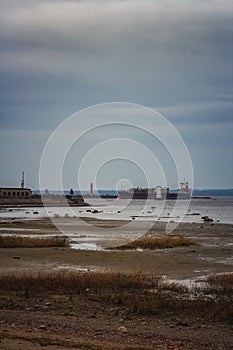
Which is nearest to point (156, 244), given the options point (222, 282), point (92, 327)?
point (222, 282)

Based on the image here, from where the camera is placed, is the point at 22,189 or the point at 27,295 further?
the point at 22,189

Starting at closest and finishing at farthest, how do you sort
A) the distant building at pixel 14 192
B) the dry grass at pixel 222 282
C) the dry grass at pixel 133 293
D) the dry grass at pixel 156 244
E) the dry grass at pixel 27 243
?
1. the dry grass at pixel 133 293
2. the dry grass at pixel 222 282
3. the dry grass at pixel 27 243
4. the dry grass at pixel 156 244
5. the distant building at pixel 14 192

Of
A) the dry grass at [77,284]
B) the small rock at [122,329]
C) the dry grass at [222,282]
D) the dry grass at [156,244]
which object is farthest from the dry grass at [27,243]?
the small rock at [122,329]

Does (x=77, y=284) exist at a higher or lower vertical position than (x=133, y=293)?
higher

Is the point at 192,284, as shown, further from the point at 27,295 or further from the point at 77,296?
the point at 27,295

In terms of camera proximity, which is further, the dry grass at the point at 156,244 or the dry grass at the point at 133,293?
the dry grass at the point at 156,244

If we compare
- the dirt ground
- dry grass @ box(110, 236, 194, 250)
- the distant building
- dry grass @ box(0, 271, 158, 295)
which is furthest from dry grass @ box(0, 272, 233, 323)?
the distant building

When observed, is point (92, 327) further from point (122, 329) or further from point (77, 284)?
point (77, 284)

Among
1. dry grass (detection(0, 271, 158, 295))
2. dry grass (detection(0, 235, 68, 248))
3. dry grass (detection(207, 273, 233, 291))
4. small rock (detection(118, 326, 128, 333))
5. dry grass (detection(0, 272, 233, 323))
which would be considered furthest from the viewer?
dry grass (detection(0, 235, 68, 248))

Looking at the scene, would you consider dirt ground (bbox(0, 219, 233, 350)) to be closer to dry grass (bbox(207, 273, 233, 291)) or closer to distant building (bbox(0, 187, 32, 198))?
dry grass (bbox(207, 273, 233, 291))

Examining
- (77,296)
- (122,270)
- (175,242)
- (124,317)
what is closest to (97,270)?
(122,270)

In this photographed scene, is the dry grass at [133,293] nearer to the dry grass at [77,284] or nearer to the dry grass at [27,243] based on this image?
the dry grass at [77,284]

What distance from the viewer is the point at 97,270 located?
24.0 meters

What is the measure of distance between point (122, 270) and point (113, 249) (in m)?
10.3
